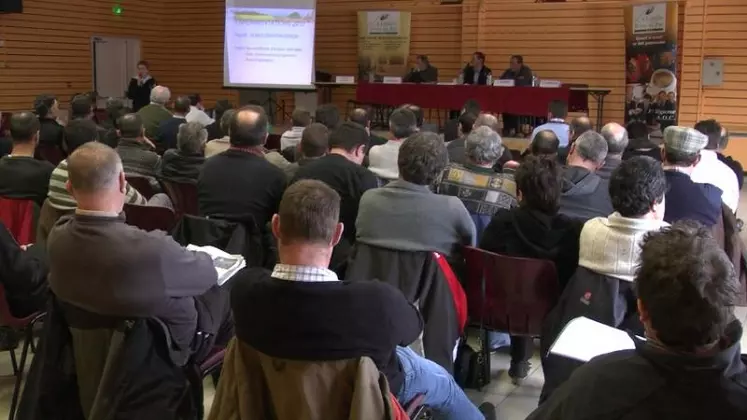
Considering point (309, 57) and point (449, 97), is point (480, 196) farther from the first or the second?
point (309, 57)

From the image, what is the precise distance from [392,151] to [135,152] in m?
1.75

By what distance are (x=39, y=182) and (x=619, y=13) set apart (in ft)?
31.6

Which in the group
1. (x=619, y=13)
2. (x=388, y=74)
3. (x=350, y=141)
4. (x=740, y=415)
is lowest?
(x=740, y=415)

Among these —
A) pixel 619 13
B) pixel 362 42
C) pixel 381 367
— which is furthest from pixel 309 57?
pixel 381 367

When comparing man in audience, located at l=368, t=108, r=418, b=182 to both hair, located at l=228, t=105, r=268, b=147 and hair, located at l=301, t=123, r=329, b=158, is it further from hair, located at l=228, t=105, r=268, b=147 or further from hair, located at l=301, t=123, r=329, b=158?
hair, located at l=228, t=105, r=268, b=147

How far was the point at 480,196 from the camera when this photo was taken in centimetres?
400

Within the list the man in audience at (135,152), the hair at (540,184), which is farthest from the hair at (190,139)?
the hair at (540,184)

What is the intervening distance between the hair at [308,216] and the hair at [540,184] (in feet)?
4.83

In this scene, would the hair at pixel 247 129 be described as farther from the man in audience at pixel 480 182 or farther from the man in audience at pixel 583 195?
the man in audience at pixel 583 195

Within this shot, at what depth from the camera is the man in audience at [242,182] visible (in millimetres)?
3844

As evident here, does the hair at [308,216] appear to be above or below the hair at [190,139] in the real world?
below

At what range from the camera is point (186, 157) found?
479cm

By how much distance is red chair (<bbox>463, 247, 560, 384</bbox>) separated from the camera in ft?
10.3

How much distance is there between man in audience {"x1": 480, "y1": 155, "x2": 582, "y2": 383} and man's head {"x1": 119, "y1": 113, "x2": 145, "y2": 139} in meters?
2.91
